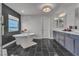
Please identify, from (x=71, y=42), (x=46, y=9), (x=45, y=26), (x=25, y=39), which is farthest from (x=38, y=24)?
(x=71, y=42)

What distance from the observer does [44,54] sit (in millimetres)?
2646

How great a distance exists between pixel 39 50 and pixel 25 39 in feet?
1.75

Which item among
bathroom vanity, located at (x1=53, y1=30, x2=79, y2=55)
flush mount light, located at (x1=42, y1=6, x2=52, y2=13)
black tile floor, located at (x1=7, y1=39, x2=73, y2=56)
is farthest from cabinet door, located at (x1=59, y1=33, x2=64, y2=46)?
flush mount light, located at (x1=42, y1=6, x2=52, y2=13)

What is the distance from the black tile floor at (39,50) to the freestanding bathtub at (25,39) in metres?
0.11

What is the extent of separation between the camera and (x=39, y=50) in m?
2.74

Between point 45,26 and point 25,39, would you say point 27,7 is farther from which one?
point 25,39

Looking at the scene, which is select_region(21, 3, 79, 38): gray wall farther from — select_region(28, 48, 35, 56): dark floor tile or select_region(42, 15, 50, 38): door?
select_region(28, 48, 35, 56): dark floor tile

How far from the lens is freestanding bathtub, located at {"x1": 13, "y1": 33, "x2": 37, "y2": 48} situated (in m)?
2.78

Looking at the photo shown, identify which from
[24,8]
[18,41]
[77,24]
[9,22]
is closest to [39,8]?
[24,8]

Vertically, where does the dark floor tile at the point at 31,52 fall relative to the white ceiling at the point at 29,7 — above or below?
below

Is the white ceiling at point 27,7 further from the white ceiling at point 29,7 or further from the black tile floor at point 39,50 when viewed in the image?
the black tile floor at point 39,50

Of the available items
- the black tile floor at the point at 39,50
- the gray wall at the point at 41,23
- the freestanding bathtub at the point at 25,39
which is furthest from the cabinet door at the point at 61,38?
the freestanding bathtub at the point at 25,39

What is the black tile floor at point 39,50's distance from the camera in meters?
2.66

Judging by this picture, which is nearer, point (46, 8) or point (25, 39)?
point (46, 8)
